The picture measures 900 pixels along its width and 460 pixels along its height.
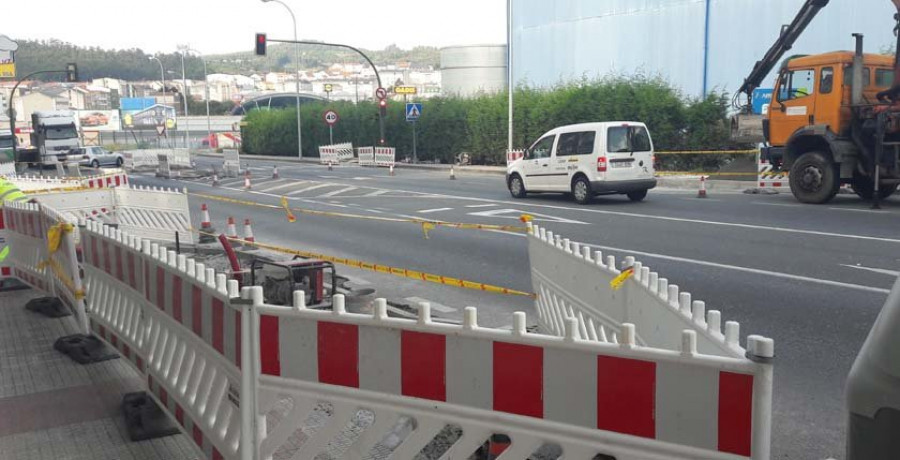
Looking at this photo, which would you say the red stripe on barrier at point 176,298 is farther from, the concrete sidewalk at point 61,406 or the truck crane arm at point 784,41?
the truck crane arm at point 784,41

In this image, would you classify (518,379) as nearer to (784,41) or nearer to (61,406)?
(61,406)

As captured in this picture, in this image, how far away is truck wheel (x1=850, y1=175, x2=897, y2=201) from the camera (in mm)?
18047

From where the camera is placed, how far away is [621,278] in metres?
4.34

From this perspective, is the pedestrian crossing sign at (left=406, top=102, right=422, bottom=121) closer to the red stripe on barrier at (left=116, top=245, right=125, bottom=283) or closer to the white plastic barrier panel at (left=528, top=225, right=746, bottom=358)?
the white plastic barrier panel at (left=528, top=225, right=746, bottom=358)

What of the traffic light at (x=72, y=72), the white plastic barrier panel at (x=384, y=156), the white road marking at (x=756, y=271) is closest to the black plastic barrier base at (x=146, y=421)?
the white road marking at (x=756, y=271)

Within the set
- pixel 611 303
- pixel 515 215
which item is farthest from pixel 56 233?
pixel 515 215

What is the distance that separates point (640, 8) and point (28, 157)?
3850cm

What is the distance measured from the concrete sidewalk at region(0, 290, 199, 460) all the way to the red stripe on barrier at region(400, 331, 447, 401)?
212 cm

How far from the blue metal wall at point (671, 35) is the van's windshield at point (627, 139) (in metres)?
13.1

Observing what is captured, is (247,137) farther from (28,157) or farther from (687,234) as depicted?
(687,234)

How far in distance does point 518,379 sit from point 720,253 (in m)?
9.42

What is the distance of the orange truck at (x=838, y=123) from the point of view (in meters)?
16.9

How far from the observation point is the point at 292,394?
3.46 metres

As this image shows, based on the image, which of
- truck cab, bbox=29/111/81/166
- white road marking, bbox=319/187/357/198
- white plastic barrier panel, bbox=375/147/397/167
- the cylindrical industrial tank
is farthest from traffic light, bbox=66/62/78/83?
white road marking, bbox=319/187/357/198
